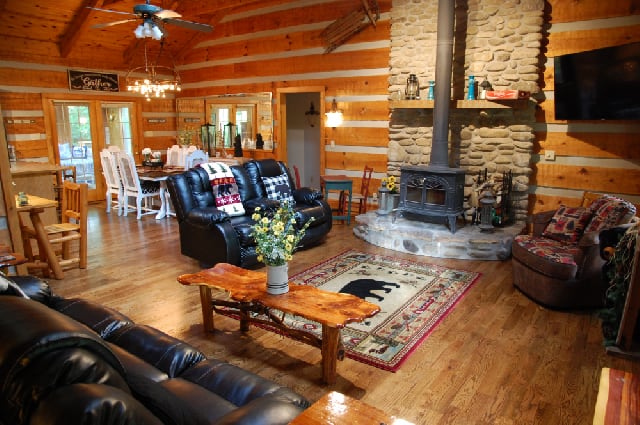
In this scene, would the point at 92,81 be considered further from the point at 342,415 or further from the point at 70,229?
the point at 342,415

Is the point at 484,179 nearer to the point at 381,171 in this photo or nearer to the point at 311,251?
the point at 381,171

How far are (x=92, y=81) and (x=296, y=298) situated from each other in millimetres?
7600

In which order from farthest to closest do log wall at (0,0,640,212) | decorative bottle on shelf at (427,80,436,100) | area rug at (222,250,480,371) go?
decorative bottle on shelf at (427,80,436,100) < log wall at (0,0,640,212) < area rug at (222,250,480,371)

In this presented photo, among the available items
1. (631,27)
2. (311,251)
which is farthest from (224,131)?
(631,27)

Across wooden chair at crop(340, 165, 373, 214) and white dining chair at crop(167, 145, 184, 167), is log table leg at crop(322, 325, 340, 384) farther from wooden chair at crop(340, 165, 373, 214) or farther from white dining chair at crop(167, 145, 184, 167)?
white dining chair at crop(167, 145, 184, 167)

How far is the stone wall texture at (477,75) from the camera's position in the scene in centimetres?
528

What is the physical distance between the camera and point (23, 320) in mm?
1064

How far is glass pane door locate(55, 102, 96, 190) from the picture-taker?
807 centimetres

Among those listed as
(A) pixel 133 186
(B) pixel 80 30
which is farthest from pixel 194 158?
(B) pixel 80 30

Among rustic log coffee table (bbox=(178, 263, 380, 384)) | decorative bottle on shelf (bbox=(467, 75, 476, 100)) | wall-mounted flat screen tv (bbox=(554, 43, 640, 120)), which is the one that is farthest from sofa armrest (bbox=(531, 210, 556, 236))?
rustic log coffee table (bbox=(178, 263, 380, 384))

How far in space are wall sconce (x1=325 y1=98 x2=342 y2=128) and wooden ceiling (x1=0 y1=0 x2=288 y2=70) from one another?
203 centimetres

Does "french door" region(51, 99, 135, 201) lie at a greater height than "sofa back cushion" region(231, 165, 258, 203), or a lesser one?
greater

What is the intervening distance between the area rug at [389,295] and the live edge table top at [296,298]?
1.68 feet

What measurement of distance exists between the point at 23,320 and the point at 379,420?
105cm
